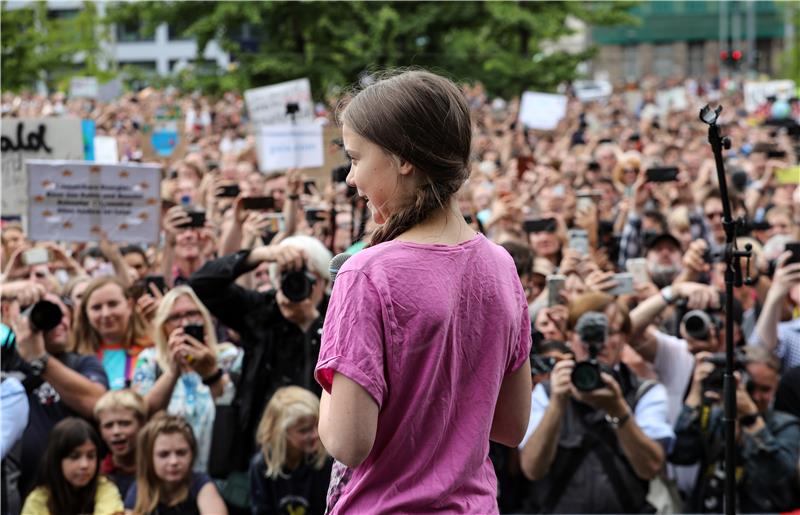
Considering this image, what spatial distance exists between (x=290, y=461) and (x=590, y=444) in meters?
1.25

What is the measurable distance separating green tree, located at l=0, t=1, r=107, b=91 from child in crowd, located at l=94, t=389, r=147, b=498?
21971 millimetres

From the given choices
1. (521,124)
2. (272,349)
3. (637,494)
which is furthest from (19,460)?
(521,124)

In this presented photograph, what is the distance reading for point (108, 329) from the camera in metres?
6.26

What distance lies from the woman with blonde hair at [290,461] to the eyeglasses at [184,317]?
2.60ft

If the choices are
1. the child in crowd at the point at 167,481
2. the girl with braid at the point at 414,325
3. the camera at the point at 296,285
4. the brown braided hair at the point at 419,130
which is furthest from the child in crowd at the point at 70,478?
the brown braided hair at the point at 419,130

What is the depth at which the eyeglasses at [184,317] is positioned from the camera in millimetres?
5891

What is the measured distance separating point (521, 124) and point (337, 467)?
53.7 ft

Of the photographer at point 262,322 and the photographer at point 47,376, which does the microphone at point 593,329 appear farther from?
the photographer at point 47,376

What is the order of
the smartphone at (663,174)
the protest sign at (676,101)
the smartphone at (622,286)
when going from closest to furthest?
the smartphone at (622,286) → the smartphone at (663,174) → the protest sign at (676,101)

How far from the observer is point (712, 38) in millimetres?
92812

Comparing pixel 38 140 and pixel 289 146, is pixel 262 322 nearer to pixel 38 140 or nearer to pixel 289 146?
pixel 38 140

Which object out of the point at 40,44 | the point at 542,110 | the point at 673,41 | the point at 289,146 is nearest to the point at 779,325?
the point at 289,146

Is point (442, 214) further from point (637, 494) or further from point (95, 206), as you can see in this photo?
point (95, 206)

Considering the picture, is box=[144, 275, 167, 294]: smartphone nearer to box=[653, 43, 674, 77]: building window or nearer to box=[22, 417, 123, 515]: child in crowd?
box=[22, 417, 123, 515]: child in crowd
